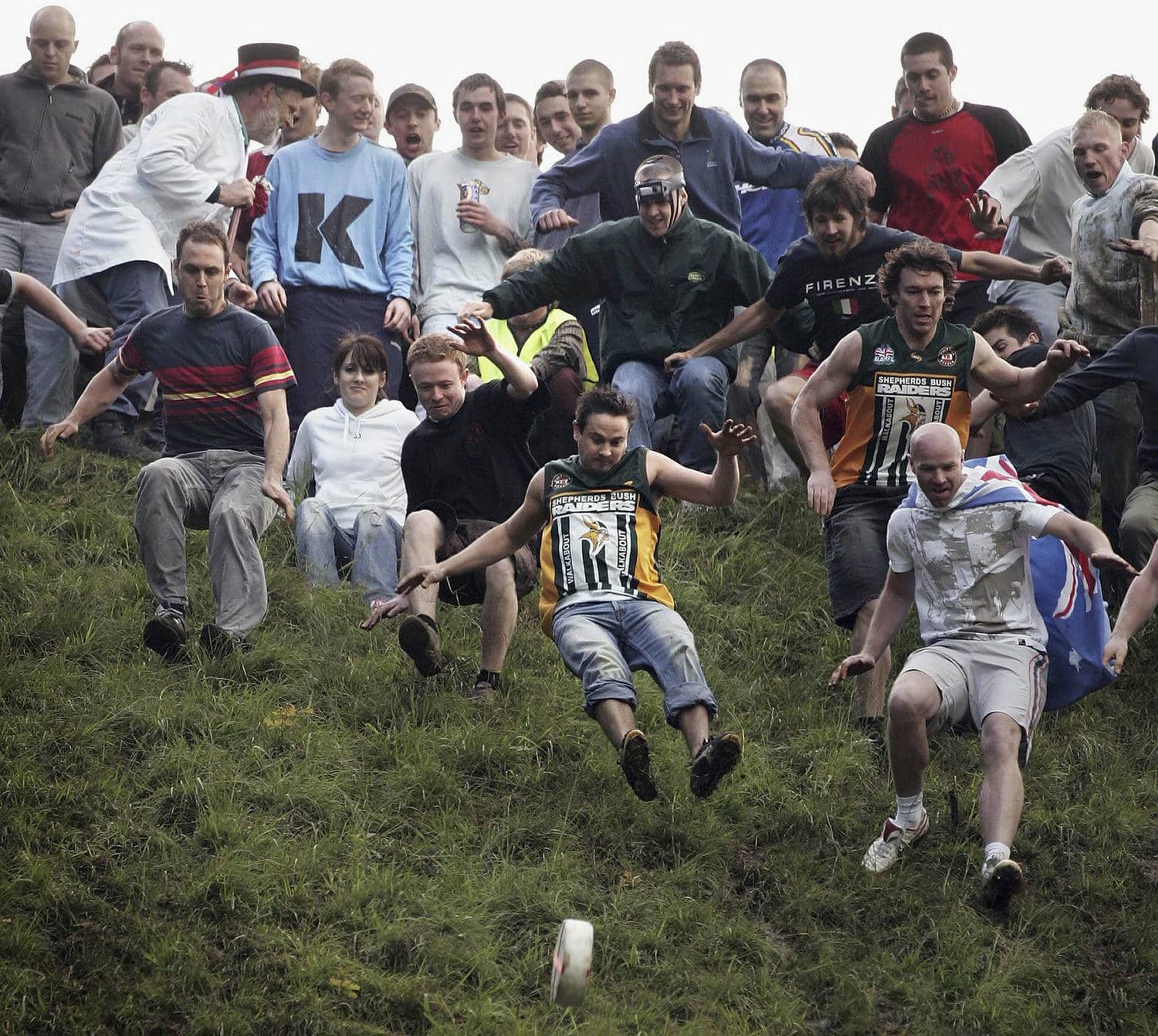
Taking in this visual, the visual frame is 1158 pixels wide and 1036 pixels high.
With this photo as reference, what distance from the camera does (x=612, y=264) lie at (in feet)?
34.3

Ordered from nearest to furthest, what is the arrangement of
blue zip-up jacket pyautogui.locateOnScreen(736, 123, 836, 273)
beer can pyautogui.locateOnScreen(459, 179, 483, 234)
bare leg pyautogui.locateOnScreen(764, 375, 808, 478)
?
bare leg pyautogui.locateOnScreen(764, 375, 808, 478), beer can pyautogui.locateOnScreen(459, 179, 483, 234), blue zip-up jacket pyautogui.locateOnScreen(736, 123, 836, 273)

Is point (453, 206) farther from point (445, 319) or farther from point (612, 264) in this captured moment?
point (612, 264)

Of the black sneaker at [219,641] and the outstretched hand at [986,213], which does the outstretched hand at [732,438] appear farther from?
the outstretched hand at [986,213]

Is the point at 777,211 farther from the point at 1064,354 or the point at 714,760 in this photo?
the point at 714,760

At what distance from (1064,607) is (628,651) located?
6.68 feet

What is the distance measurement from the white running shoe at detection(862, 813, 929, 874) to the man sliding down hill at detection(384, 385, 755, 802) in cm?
103

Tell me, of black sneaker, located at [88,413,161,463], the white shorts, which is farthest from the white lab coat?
the white shorts

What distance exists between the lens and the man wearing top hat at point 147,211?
36.5ft

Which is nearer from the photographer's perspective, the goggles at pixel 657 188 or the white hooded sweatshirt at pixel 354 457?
the white hooded sweatshirt at pixel 354 457

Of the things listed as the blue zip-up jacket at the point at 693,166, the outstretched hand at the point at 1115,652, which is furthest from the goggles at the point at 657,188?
the outstretched hand at the point at 1115,652

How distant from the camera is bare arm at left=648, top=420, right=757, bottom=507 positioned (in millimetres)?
7645

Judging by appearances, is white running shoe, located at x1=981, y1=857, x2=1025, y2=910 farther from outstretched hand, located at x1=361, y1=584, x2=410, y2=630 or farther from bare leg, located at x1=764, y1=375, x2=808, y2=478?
bare leg, located at x1=764, y1=375, x2=808, y2=478

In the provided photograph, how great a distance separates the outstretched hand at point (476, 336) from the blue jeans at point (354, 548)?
5.42 feet

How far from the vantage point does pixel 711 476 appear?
812 cm
